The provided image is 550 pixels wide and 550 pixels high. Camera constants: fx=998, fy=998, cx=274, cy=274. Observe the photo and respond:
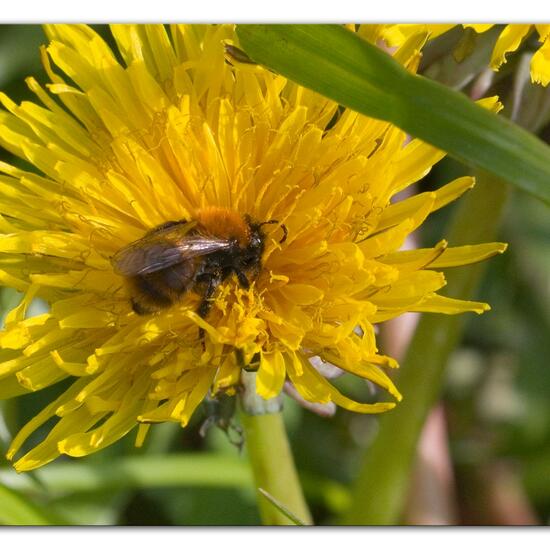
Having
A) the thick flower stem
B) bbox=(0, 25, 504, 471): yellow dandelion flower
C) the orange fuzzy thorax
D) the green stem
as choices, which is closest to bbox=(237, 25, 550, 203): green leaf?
bbox=(0, 25, 504, 471): yellow dandelion flower

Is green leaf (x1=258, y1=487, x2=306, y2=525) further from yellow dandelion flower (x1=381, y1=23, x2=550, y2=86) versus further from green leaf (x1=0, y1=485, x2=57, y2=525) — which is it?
yellow dandelion flower (x1=381, y1=23, x2=550, y2=86)

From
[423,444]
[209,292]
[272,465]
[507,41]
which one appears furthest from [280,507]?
[507,41]

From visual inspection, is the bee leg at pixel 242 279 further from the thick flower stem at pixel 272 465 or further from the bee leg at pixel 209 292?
the thick flower stem at pixel 272 465

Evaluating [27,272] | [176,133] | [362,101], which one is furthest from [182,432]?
[362,101]

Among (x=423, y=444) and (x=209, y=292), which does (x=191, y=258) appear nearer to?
(x=209, y=292)

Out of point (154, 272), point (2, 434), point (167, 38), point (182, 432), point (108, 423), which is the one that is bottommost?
point (182, 432)
